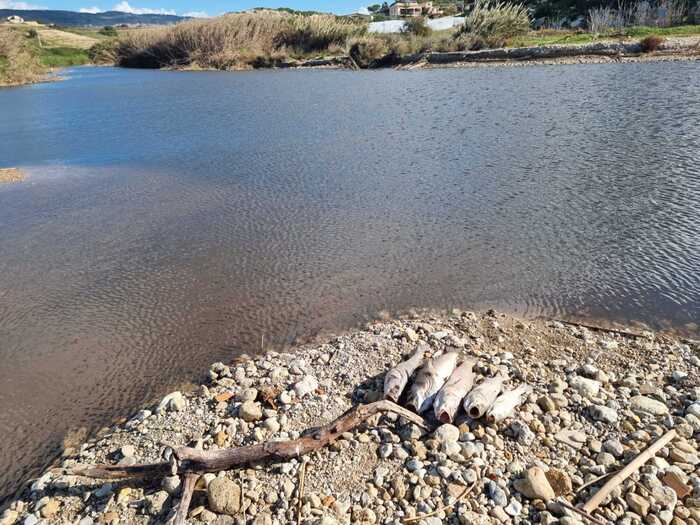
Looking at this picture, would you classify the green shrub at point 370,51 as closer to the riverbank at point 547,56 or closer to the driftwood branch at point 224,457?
the riverbank at point 547,56

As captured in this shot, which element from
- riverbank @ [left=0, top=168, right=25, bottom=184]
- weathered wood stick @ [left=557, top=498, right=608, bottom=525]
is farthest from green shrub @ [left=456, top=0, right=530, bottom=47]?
weathered wood stick @ [left=557, top=498, right=608, bottom=525]

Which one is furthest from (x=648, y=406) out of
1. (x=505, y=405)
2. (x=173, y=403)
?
(x=173, y=403)

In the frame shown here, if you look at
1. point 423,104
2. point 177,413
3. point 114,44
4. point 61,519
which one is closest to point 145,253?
point 177,413

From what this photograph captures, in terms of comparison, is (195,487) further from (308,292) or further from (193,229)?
(193,229)

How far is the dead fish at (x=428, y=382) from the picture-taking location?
13.2ft

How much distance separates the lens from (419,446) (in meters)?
3.70

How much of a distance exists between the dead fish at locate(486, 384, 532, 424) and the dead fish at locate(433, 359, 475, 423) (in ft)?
0.84

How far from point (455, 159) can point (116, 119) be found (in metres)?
16.0

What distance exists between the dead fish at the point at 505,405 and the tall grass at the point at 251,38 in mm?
48131

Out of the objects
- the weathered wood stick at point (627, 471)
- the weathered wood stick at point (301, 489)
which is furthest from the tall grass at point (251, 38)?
the weathered wood stick at point (627, 471)

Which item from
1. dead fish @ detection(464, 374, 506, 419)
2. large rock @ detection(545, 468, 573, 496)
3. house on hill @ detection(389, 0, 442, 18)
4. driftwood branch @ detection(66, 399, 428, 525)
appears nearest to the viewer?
large rock @ detection(545, 468, 573, 496)

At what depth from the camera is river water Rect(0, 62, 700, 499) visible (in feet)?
18.2

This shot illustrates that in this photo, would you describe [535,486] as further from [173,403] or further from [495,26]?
[495,26]

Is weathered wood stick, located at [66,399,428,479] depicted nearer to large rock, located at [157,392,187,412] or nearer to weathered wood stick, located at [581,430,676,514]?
large rock, located at [157,392,187,412]
